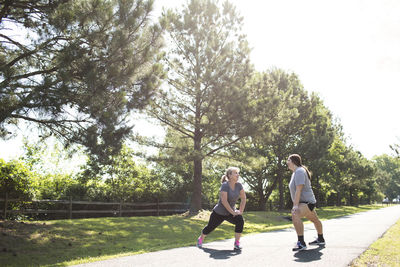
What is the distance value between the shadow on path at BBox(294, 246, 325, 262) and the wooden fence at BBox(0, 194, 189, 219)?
1077cm

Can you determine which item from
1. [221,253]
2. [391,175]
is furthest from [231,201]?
[391,175]

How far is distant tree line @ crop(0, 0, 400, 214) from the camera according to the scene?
31.5 ft

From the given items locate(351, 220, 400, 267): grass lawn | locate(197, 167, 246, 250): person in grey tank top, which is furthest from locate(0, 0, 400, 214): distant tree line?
locate(351, 220, 400, 267): grass lawn

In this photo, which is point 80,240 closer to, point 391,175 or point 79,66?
point 79,66

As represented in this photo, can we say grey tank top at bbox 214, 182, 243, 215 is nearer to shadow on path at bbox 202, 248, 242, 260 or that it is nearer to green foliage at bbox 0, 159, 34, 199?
shadow on path at bbox 202, 248, 242, 260

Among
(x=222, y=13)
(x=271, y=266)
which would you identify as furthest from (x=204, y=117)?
(x=271, y=266)

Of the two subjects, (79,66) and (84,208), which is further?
(84,208)

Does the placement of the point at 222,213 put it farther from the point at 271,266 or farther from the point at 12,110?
the point at 12,110

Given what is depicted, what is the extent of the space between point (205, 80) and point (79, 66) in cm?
949

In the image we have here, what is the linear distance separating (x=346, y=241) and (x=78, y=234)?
7864 millimetres

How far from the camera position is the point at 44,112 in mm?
9141

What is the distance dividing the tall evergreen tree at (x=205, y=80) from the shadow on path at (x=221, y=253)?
36.2 feet

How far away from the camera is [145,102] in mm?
11492

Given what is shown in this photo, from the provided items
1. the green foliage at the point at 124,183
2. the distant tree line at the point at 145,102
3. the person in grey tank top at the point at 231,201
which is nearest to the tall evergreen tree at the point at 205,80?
the distant tree line at the point at 145,102
